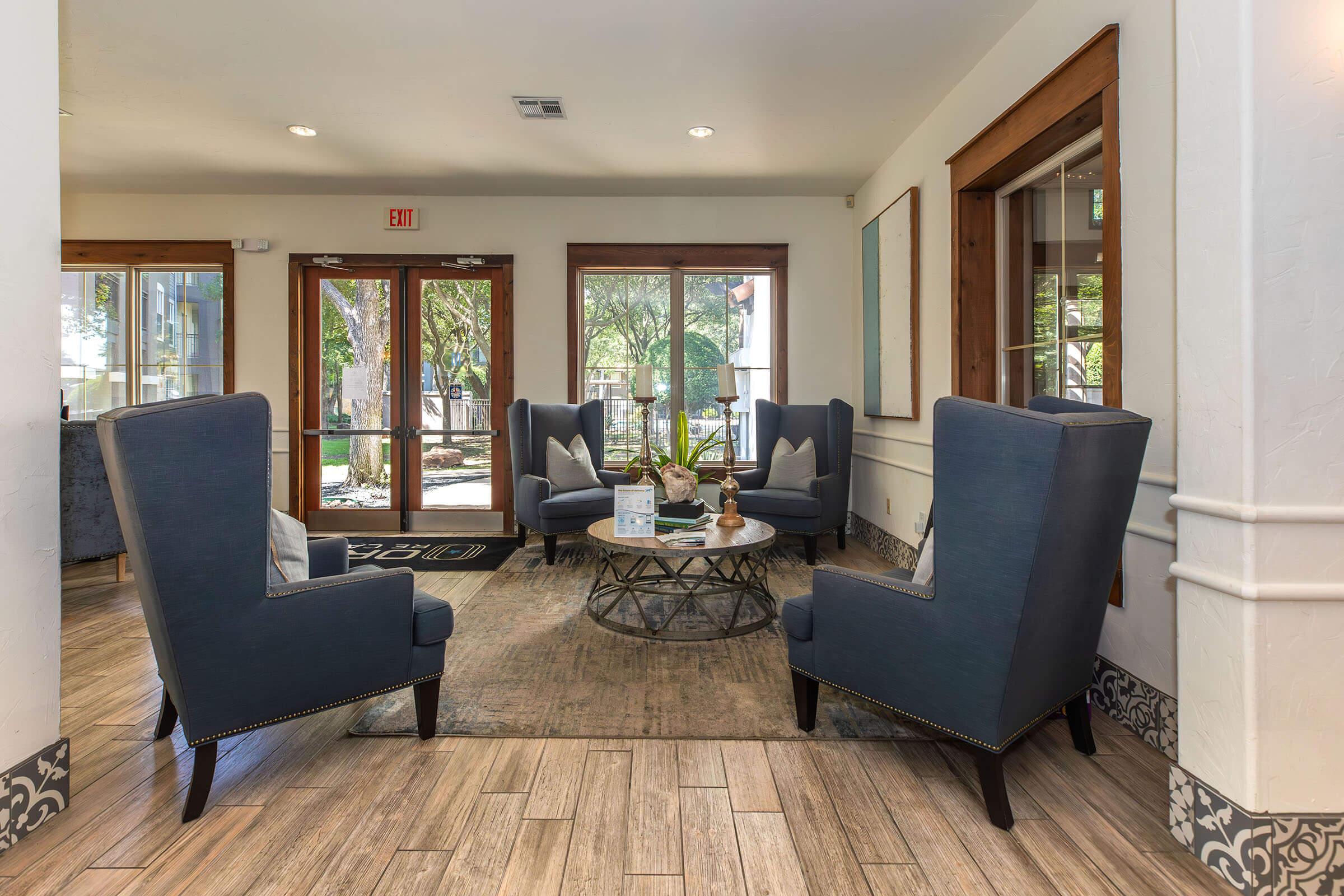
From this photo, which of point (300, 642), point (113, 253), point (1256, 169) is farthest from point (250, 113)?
point (1256, 169)

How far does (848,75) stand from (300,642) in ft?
11.5

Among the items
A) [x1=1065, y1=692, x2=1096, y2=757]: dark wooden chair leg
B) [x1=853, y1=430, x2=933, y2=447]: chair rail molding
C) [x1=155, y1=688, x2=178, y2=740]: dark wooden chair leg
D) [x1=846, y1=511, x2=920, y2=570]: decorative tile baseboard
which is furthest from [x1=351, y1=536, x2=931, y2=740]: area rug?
[x1=853, y1=430, x2=933, y2=447]: chair rail molding

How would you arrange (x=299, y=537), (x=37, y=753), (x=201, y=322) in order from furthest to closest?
(x=201, y=322)
(x=299, y=537)
(x=37, y=753)

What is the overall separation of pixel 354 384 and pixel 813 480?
3.84m

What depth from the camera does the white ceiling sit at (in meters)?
2.86

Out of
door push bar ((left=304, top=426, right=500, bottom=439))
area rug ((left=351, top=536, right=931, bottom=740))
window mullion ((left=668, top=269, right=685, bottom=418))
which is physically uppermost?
window mullion ((left=668, top=269, right=685, bottom=418))

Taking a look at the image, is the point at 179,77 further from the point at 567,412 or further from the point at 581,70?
the point at 567,412

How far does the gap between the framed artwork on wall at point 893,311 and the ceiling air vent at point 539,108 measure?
2.19 m

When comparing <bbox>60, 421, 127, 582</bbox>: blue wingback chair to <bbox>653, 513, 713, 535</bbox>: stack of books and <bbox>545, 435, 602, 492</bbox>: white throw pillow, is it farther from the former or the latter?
<bbox>653, 513, 713, 535</bbox>: stack of books

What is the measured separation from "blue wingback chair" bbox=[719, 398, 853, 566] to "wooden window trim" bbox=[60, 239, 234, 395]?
425 centimetres

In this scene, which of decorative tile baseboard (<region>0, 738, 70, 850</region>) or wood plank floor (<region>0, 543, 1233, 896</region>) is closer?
wood plank floor (<region>0, 543, 1233, 896</region>)

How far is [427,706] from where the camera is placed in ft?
6.79

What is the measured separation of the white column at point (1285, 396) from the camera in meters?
1.41

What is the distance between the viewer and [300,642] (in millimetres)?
1767
